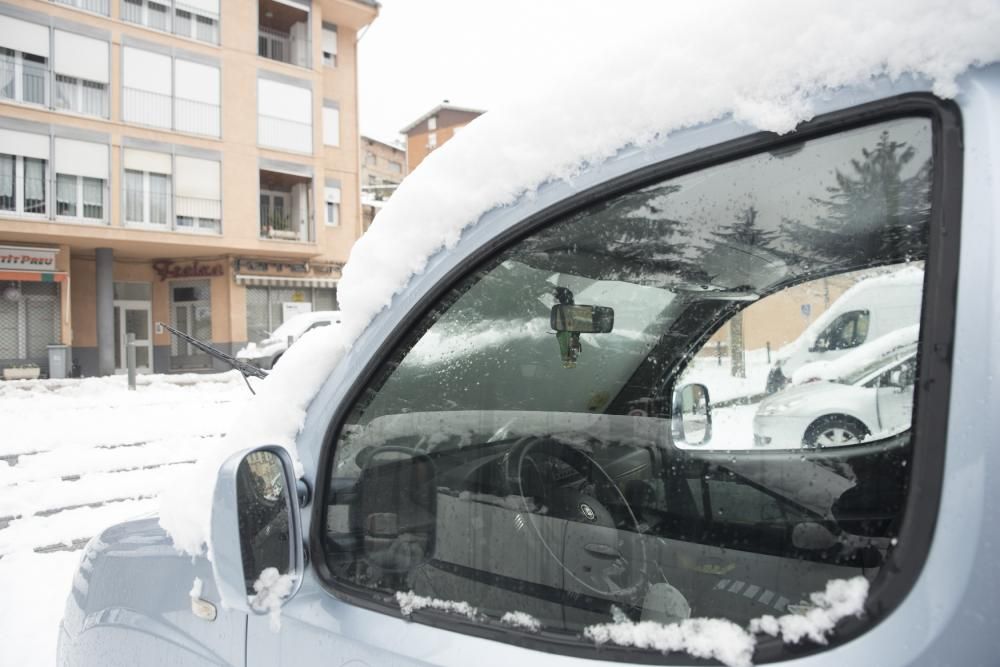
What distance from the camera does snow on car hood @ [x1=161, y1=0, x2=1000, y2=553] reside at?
2.38 ft

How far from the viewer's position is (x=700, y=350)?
1385 millimetres

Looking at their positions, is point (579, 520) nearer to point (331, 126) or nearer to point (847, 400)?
point (847, 400)

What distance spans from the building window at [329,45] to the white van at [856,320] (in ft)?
96.4

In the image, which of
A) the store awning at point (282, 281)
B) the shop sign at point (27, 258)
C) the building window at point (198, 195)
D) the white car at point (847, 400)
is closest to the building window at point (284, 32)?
the building window at point (198, 195)

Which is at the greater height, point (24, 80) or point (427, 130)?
point (427, 130)

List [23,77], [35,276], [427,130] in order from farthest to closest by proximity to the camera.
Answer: [427,130] < [35,276] < [23,77]

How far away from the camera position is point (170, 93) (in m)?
21.5

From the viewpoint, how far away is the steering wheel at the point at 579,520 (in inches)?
41.0

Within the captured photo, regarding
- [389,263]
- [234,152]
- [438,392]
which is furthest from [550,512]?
[234,152]

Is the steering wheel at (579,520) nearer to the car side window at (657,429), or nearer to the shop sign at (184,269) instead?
the car side window at (657,429)

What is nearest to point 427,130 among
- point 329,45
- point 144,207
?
point 329,45

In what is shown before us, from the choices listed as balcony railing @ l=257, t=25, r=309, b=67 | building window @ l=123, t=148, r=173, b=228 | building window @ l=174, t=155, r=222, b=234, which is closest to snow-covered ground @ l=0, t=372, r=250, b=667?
building window @ l=123, t=148, r=173, b=228

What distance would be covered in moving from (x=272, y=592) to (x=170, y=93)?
24732mm

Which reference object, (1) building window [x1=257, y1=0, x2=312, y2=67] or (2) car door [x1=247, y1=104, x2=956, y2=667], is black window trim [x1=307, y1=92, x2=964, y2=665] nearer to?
(2) car door [x1=247, y1=104, x2=956, y2=667]
